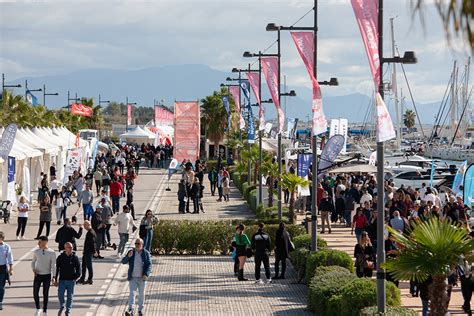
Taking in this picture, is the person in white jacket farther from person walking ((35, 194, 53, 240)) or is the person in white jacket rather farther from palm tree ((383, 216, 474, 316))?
palm tree ((383, 216, 474, 316))

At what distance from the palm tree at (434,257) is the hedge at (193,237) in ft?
44.5

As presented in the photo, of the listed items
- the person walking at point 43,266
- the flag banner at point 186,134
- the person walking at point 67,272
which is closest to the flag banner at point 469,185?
the person walking at point 67,272

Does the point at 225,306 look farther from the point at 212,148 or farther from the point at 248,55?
the point at 212,148

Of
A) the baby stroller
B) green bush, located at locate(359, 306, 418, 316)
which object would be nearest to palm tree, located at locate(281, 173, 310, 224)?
the baby stroller

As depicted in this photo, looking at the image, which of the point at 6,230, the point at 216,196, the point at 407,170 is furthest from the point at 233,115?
the point at 6,230

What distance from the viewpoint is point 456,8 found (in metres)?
4.83

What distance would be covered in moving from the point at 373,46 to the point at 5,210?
21.6m

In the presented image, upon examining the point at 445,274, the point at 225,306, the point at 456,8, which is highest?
the point at 456,8

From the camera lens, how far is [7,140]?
104 feet

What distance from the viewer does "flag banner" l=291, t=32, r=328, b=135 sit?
20906mm

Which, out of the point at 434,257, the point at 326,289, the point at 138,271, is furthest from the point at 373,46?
the point at 138,271

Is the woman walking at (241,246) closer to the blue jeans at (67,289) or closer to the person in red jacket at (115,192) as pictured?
the blue jeans at (67,289)

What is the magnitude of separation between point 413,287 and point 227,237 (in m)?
8.45

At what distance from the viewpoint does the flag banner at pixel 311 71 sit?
2091cm
